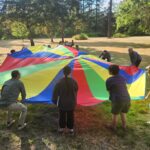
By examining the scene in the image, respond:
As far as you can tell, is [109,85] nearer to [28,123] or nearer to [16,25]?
[28,123]

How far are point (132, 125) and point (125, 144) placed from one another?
45.5 inches

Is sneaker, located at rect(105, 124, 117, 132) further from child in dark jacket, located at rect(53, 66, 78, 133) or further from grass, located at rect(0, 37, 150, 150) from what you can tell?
child in dark jacket, located at rect(53, 66, 78, 133)

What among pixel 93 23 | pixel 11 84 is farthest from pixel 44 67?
pixel 93 23

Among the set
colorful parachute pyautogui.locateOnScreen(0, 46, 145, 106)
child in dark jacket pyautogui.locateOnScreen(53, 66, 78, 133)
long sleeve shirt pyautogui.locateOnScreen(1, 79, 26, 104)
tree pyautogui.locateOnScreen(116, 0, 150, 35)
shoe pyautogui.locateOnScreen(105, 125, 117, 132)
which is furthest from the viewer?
tree pyautogui.locateOnScreen(116, 0, 150, 35)

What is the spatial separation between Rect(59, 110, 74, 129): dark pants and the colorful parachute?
54 cm

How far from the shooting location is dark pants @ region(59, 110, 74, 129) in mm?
6311

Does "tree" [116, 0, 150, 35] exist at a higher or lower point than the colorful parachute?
higher

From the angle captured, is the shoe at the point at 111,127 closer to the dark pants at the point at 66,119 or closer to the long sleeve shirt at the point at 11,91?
the dark pants at the point at 66,119

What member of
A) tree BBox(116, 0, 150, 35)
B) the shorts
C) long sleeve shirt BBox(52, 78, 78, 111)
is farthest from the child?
tree BBox(116, 0, 150, 35)

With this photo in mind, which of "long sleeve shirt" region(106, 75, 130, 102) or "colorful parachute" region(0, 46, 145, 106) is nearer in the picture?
"long sleeve shirt" region(106, 75, 130, 102)

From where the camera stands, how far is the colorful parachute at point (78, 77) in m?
7.16

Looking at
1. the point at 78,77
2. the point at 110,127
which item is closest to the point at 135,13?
the point at 78,77

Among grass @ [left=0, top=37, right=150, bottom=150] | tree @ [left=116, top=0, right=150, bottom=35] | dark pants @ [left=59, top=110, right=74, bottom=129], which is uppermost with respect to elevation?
tree @ [left=116, top=0, right=150, bottom=35]

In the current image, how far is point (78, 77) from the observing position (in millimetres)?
7742
